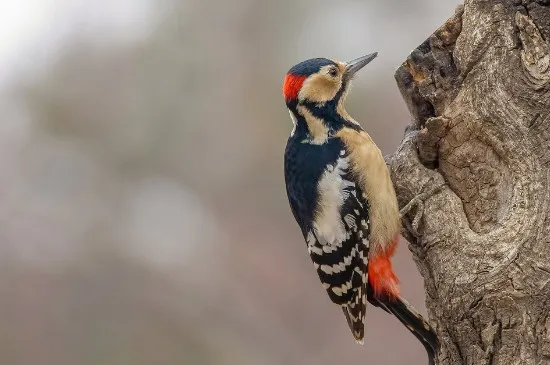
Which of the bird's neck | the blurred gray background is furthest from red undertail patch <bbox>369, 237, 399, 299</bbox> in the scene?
the blurred gray background

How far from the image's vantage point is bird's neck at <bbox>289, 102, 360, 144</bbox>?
4.27m

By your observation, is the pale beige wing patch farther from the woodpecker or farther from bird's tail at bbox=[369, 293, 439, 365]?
bird's tail at bbox=[369, 293, 439, 365]

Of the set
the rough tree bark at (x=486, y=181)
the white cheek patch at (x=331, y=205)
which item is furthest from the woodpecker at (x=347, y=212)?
the rough tree bark at (x=486, y=181)

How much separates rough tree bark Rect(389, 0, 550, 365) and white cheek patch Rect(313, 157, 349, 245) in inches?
18.6

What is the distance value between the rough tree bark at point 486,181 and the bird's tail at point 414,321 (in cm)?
18

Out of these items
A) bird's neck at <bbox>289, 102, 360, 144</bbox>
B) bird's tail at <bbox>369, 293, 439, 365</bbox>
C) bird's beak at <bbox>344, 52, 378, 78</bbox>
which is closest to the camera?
bird's tail at <bbox>369, 293, 439, 365</bbox>

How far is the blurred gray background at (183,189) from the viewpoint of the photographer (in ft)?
30.6

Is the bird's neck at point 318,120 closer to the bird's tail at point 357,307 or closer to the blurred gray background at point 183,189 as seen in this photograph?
the bird's tail at point 357,307

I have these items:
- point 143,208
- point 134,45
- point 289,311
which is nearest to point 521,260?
point 289,311

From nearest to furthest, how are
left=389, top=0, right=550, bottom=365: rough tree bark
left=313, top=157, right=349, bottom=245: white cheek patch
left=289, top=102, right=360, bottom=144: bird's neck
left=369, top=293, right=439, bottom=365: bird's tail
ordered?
1. left=389, top=0, right=550, bottom=365: rough tree bark
2. left=369, top=293, right=439, bottom=365: bird's tail
3. left=313, top=157, right=349, bottom=245: white cheek patch
4. left=289, top=102, right=360, bottom=144: bird's neck

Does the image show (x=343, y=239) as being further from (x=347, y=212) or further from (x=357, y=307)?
(x=357, y=307)

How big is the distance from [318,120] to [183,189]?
25.4 ft

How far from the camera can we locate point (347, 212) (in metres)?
4.12

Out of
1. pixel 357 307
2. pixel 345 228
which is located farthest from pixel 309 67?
pixel 357 307
